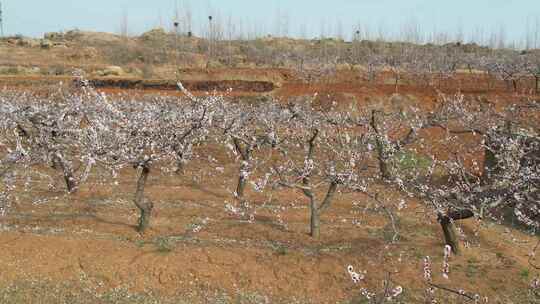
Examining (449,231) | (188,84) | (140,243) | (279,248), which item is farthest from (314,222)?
(188,84)

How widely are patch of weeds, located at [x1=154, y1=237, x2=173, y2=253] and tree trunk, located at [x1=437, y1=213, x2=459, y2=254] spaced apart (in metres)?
5.49

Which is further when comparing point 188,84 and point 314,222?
point 188,84

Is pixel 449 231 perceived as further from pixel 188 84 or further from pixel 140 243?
pixel 188 84

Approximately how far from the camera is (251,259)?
31.6 feet

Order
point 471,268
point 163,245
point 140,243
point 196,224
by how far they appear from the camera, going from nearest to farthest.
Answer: point 471,268 → point 163,245 → point 140,243 → point 196,224

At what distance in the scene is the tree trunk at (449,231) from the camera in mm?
9641

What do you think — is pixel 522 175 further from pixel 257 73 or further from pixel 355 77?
pixel 355 77

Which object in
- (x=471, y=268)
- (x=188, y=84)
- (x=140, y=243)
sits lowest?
(x=471, y=268)

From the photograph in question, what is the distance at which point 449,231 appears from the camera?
9.86m

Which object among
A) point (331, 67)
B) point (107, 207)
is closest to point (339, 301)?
point (107, 207)

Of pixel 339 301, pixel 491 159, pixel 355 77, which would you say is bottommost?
pixel 339 301

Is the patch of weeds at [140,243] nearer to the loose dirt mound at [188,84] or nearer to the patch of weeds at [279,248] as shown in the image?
the patch of weeds at [279,248]

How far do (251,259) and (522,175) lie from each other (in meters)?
5.56

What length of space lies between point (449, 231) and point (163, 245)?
232 inches
